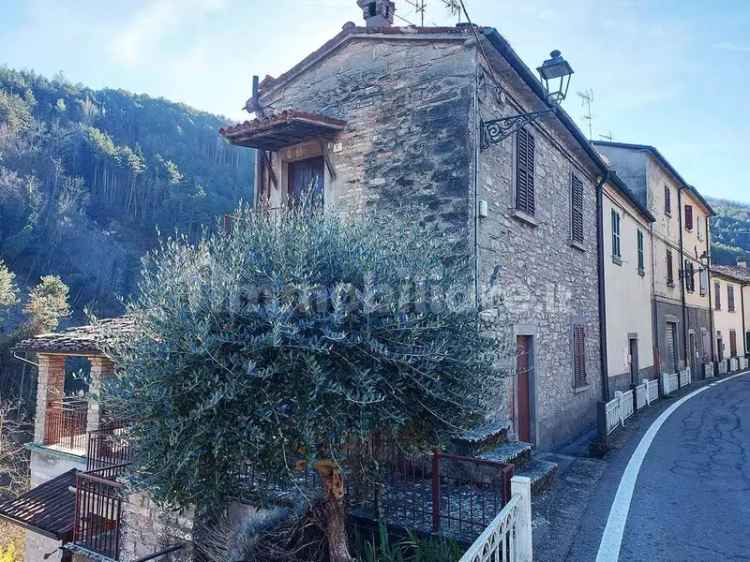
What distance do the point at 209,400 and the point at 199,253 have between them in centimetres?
140

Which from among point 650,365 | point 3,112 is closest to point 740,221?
point 650,365

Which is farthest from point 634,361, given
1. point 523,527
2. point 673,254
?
point 523,527

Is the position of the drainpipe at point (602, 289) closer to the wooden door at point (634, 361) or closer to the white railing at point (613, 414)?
the white railing at point (613, 414)

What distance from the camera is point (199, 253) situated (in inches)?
170

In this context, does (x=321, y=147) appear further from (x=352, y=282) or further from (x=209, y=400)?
(x=209, y=400)

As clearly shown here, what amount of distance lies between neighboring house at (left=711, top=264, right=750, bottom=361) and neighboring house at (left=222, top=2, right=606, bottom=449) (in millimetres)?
20137

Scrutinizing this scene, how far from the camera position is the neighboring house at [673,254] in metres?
17.5

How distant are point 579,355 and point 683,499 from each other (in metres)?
4.62

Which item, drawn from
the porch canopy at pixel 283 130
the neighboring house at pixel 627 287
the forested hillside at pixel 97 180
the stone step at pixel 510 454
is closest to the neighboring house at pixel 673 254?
the neighboring house at pixel 627 287

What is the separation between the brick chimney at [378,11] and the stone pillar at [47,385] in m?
10.2

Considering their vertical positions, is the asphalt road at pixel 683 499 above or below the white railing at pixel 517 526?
below

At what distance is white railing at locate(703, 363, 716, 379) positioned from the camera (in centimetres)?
2216

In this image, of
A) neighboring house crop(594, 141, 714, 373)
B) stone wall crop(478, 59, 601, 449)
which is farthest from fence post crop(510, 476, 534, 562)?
neighboring house crop(594, 141, 714, 373)

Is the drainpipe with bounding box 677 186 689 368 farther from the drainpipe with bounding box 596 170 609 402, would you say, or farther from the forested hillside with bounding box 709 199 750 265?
the forested hillside with bounding box 709 199 750 265
